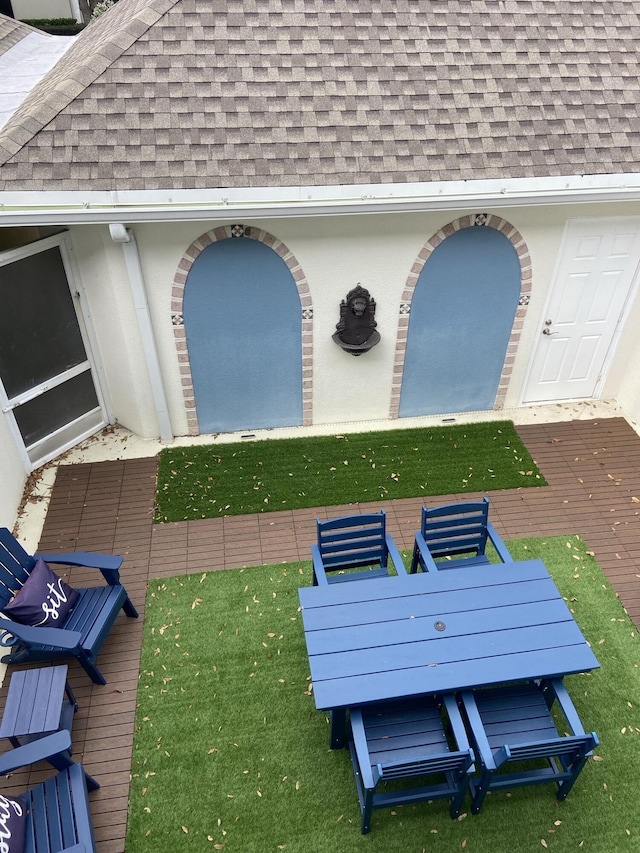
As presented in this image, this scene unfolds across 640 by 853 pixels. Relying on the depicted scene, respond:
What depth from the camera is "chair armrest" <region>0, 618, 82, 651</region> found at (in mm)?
4727

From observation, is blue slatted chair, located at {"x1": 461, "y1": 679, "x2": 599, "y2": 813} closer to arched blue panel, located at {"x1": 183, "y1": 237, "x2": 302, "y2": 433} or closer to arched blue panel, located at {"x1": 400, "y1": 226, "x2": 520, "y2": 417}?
arched blue panel, located at {"x1": 400, "y1": 226, "x2": 520, "y2": 417}

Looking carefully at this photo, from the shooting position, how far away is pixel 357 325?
741 centimetres

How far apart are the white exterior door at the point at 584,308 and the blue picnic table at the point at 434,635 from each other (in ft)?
13.2

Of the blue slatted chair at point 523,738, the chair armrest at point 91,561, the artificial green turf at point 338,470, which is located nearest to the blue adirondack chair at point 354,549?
the blue slatted chair at point 523,738

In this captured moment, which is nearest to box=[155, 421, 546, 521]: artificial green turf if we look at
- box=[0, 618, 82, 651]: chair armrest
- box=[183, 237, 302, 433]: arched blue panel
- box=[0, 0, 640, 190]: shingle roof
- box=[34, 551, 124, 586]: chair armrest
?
box=[183, 237, 302, 433]: arched blue panel

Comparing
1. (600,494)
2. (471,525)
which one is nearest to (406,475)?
(471,525)

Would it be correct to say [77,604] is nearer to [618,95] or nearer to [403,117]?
[403,117]

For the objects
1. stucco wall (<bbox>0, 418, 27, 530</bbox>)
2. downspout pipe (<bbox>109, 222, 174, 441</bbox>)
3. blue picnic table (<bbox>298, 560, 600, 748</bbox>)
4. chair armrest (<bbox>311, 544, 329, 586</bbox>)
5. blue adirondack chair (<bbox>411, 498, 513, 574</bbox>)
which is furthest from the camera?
→ stucco wall (<bbox>0, 418, 27, 530</bbox>)

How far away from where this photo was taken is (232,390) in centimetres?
783

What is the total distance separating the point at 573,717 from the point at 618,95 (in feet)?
22.1

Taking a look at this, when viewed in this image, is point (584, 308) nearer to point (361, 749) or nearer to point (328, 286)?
point (328, 286)

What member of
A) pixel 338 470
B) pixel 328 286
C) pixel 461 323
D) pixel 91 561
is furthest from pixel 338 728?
pixel 461 323

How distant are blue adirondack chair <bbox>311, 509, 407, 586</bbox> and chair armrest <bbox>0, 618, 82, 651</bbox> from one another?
81.1 inches

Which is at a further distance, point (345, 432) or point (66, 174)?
point (345, 432)
